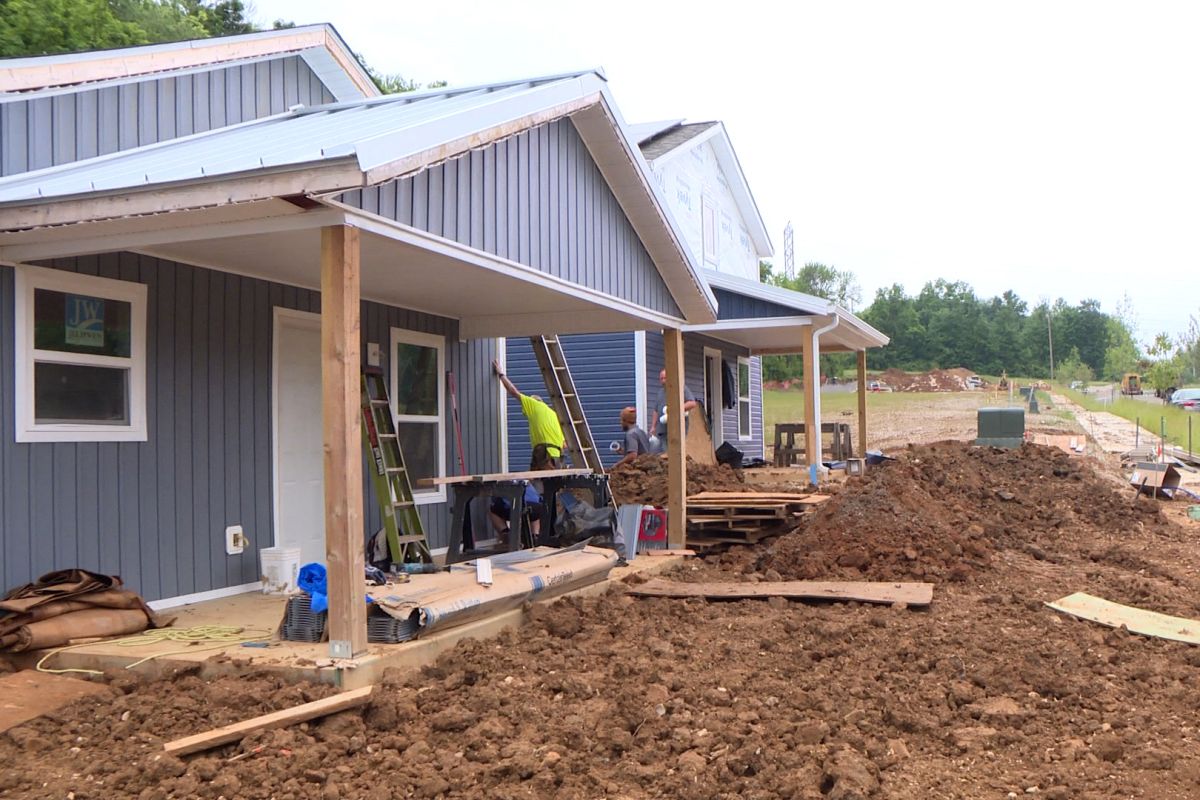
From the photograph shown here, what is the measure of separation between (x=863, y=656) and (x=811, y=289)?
82.9 metres

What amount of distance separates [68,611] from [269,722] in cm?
209

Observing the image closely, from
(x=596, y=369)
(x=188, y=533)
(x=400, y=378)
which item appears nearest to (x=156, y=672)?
(x=188, y=533)

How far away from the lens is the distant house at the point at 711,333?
15250mm

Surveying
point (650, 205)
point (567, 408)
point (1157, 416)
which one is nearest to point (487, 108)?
point (650, 205)

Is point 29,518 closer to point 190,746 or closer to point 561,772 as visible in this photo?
point 190,746

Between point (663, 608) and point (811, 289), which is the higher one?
point (811, 289)

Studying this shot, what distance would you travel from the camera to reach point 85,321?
6.40 metres

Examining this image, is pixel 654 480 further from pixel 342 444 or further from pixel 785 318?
pixel 342 444

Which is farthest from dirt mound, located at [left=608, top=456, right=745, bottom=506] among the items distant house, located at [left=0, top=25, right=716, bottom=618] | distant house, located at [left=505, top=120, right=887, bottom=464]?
distant house, located at [left=0, top=25, right=716, bottom=618]

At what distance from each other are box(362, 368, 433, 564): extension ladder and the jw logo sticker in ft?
7.31

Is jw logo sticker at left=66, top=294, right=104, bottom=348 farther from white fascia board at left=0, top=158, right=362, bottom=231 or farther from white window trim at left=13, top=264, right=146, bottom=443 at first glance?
white fascia board at left=0, top=158, right=362, bottom=231

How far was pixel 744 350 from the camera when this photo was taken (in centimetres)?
2139

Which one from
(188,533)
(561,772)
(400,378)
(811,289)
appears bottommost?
(561,772)

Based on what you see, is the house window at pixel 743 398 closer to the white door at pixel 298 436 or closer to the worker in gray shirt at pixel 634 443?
the worker in gray shirt at pixel 634 443
